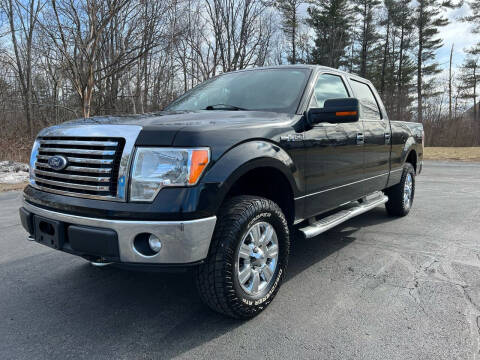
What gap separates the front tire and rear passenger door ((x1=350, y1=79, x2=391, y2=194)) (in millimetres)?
1942

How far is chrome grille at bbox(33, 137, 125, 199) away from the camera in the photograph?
213 cm

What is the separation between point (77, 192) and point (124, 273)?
4.16ft

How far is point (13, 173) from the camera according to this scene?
9695 millimetres

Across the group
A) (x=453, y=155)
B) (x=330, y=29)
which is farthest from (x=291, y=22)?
(x=453, y=155)

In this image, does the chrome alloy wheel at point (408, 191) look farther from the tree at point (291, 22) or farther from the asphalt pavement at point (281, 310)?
the tree at point (291, 22)

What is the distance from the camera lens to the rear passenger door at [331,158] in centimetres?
309

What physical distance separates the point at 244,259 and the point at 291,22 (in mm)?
29612

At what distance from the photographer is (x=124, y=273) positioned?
3270 mm

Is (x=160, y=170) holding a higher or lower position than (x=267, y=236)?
higher

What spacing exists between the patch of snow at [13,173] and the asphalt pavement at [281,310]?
20.2 ft

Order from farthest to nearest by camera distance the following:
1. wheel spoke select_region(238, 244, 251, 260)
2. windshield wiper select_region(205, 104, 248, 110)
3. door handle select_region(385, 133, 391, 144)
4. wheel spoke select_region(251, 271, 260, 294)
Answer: door handle select_region(385, 133, 391, 144) → windshield wiper select_region(205, 104, 248, 110) → wheel spoke select_region(251, 271, 260, 294) → wheel spoke select_region(238, 244, 251, 260)

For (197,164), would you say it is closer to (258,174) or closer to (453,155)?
(258,174)

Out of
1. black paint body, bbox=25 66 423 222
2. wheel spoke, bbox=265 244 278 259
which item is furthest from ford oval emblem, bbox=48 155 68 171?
wheel spoke, bbox=265 244 278 259

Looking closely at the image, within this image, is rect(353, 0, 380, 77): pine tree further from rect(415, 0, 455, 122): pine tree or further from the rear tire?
the rear tire
